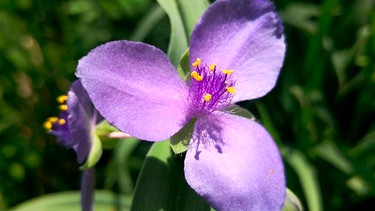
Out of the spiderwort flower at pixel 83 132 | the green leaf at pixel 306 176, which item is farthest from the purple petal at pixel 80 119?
the green leaf at pixel 306 176

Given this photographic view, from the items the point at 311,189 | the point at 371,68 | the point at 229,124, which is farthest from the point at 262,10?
the point at 371,68

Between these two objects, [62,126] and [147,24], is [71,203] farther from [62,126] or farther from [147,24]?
[147,24]

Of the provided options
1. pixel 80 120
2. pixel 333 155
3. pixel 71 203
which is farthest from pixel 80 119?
pixel 333 155

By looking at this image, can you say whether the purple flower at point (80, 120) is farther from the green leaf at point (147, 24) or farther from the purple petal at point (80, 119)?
the green leaf at point (147, 24)

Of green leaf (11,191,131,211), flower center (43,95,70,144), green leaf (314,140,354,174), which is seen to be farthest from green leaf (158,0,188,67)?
green leaf (314,140,354,174)

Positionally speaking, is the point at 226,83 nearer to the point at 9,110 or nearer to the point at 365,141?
the point at 365,141

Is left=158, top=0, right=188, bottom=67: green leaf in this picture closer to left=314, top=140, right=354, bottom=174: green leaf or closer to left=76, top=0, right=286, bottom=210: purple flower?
left=76, top=0, right=286, bottom=210: purple flower
